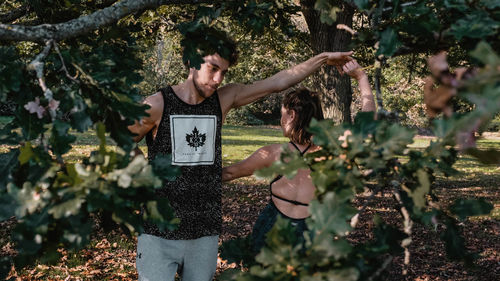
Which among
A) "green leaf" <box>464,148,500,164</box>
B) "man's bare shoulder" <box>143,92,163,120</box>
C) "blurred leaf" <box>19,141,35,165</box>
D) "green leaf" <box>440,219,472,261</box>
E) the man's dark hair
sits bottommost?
"green leaf" <box>440,219,472,261</box>

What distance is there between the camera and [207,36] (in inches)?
72.6

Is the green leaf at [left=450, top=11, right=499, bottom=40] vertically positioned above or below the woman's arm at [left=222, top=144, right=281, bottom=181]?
above

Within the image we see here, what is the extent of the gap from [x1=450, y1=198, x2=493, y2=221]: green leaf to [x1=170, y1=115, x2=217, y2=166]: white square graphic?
1584 mm

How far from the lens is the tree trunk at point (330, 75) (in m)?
6.69

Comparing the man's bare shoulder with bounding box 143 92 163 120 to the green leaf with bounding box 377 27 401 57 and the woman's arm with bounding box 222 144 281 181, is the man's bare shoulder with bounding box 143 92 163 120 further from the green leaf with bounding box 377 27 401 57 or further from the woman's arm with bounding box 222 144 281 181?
the green leaf with bounding box 377 27 401 57

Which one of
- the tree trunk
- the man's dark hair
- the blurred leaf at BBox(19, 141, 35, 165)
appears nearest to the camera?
the blurred leaf at BBox(19, 141, 35, 165)

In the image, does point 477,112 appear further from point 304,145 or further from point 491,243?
point 491,243

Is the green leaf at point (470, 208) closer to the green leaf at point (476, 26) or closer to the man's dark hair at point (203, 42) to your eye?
the green leaf at point (476, 26)

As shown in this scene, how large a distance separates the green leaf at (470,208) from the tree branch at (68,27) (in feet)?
5.53

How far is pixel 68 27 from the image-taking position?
69.8 inches

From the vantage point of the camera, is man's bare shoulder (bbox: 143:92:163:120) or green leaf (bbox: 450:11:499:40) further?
man's bare shoulder (bbox: 143:92:163:120)

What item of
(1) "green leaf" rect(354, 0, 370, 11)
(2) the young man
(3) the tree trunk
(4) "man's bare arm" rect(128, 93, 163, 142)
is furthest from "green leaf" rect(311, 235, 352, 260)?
(3) the tree trunk

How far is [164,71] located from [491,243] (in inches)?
879

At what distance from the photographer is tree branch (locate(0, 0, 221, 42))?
5.48 ft
